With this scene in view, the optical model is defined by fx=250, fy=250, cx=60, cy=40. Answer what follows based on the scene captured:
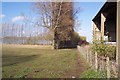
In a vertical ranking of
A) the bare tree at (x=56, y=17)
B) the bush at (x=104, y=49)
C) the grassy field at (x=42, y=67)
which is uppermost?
the bare tree at (x=56, y=17)

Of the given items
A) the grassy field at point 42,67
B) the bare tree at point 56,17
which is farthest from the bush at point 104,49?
the bare tree at point 56,17

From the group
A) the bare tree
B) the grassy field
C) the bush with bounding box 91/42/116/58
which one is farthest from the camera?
the bare tree

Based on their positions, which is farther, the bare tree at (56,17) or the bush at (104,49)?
the bare tree at (56,17)

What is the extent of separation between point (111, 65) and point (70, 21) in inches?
1583

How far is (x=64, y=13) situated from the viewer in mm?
46688

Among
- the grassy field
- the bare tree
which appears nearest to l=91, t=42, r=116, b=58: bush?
the grassy field

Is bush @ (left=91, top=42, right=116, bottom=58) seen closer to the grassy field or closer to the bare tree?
the grassy field

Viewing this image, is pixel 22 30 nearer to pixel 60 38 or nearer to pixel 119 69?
pixel 60 38

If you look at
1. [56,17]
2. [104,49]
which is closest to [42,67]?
[104,49]

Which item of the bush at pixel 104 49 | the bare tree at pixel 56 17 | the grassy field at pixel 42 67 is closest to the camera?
the grassy field at pixel 42 67

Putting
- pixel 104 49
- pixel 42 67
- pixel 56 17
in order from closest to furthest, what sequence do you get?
pixel 104 49, pixel 42 67, pixel 56 17

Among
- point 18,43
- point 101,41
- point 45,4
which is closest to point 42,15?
point 45,4

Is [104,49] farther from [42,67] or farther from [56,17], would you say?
[56,17]

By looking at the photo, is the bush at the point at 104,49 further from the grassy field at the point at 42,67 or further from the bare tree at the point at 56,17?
the bare tree at the point at 56,17
